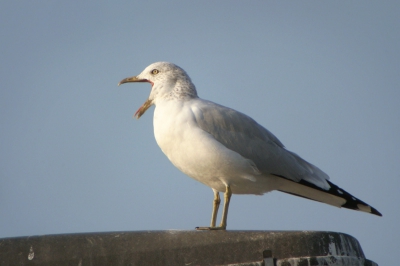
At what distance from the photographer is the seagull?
6.14m

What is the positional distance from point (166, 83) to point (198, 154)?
4.75 feet

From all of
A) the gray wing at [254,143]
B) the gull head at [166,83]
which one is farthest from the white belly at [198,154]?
the gull head at [166,83]

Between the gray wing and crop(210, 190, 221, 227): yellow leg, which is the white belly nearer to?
the gray wing

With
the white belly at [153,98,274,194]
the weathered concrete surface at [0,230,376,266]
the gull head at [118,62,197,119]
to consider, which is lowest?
the weathered concrete surface at [0,230,376,266]

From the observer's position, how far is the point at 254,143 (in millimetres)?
6609

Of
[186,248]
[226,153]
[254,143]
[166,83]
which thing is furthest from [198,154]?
[186,248]

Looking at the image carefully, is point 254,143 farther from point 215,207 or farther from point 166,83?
point 166,83

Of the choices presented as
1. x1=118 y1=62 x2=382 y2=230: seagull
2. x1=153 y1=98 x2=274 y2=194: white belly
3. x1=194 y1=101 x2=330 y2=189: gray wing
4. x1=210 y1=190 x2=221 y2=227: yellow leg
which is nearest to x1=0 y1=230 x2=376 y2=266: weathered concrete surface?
x1=118 y1=62 x2=382 y2=230: seagull

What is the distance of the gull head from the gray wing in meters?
0.44

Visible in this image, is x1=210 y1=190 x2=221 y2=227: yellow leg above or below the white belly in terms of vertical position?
below

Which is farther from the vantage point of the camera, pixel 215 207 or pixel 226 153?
pixel 215 207

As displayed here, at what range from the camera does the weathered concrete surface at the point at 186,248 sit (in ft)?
12.8

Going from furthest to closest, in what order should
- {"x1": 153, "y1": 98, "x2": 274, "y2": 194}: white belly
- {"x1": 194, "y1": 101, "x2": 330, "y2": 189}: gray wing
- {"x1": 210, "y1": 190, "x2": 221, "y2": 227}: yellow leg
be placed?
{"x1": 210, "y1": 190, "x2": 221, "y2": 227}: yellow leg
{"x1": 194, "y1": 101, "x2": 330, "y2": 189}: gray wing
{"x1": 153, "y1": 98, "x2": 274, "y2": 194}: white belly

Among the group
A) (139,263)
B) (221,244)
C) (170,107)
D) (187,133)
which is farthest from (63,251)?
(170,107)
